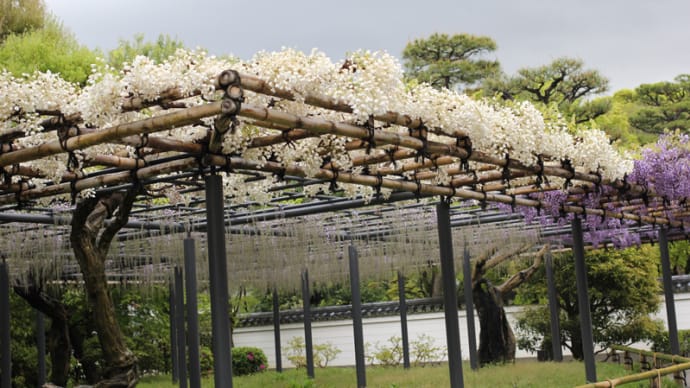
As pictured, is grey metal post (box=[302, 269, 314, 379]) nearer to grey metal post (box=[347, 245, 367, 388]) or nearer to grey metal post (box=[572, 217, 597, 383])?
grey metal post (box=[347, 245, 367, 388])

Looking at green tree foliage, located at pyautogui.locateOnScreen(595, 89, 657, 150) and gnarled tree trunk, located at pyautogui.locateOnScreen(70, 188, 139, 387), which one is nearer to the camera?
gnarled tree trunk, located at pyautogui.locateOnScreen(70, 188, 139, 387)

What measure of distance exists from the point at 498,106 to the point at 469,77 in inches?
696

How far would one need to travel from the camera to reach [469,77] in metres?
23.9

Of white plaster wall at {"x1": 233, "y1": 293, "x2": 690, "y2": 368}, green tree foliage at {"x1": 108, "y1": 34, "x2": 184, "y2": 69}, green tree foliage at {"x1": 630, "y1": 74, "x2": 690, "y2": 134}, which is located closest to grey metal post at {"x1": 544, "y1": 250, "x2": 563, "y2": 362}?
white plaster wall at {"x1": 233, "y1": 293, "x2": 690, "y2": 368}

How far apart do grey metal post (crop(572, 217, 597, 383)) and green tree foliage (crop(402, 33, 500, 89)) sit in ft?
45.2

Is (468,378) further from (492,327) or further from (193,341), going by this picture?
(193,341)

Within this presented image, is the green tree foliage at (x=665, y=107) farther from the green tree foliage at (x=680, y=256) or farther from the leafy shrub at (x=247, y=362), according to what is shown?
the leafy shrub at (x=247, y=362)

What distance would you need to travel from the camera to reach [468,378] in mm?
12039

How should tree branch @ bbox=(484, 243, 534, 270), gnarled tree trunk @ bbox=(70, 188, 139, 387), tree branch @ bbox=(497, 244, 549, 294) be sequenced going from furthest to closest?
tree branch @ bbox=(497, 244, 549, 294) < tree branch @ bbox=(484, 243, 534, 270) < gnarled tree trunk @ bbox=(70, 188, 139, 387)

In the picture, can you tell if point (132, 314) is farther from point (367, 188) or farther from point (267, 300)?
point (367, 188)

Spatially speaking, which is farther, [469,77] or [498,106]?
[469,77]

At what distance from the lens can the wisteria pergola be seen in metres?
4.59

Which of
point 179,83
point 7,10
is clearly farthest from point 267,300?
point 179,83

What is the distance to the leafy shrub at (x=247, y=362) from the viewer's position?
18.8 m
